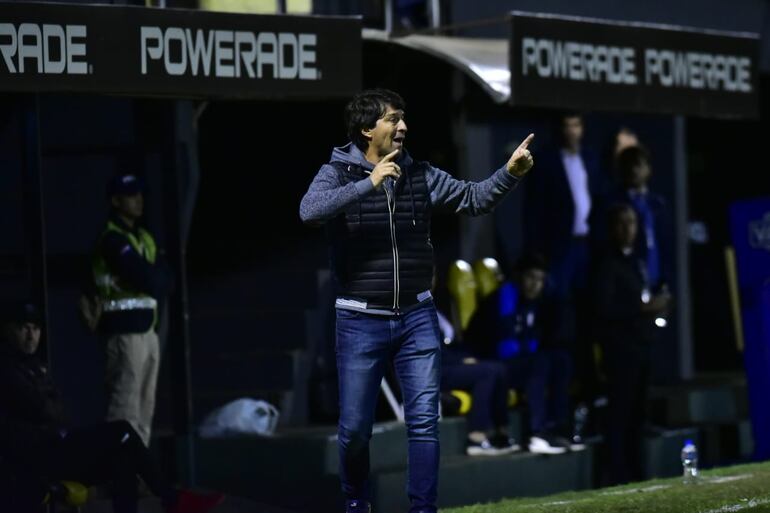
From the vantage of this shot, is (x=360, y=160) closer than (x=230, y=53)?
Yes

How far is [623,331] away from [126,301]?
3556 millimetres

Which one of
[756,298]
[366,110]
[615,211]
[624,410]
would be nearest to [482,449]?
[624,410]

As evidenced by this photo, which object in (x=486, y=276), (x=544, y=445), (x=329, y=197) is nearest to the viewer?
(x=329, y=197)

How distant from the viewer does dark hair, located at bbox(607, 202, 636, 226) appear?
13.1 m

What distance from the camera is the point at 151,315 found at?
11664 millimetres

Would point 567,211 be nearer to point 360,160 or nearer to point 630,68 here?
point 630,68

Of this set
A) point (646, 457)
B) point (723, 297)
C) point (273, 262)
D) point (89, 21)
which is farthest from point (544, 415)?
point (723, 297)

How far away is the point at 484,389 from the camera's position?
1259 cm

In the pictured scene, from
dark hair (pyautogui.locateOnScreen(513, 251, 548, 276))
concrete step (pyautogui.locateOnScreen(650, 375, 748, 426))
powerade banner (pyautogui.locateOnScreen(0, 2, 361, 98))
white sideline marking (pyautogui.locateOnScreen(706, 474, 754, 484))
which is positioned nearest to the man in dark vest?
powerade banner (pyautogui.locateOnScreen(0, 2, 361, 98))

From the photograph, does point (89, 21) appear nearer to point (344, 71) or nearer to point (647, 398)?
point (344, 71)

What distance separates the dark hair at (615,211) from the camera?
13078 millimetres

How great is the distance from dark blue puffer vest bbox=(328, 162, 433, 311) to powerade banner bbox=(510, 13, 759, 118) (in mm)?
3757

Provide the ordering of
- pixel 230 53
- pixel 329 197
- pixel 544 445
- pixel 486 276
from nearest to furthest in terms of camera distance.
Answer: pixel 329 197 < pixel 230 53 < pixel 544 445 < pixel 486 276

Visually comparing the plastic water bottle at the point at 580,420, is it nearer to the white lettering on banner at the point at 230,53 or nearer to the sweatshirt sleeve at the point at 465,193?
the white lettering on banner at the point at 230,53
